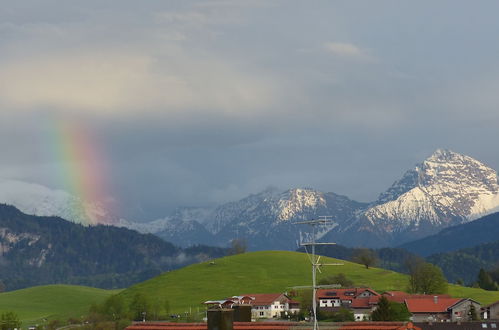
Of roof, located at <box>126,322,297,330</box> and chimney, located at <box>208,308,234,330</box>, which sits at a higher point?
roof, located at <box>126,322,297,330</box>

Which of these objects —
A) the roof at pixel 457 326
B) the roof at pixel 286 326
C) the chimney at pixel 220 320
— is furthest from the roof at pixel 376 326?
the roof at pixel 457 326

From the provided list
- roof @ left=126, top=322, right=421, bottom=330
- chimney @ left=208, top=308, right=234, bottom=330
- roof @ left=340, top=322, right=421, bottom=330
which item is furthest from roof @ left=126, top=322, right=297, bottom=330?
chimney @ left=208, top=308, right=234, bottom=330

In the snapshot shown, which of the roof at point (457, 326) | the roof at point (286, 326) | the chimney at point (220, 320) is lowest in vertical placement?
the chimney at point (220, 320)

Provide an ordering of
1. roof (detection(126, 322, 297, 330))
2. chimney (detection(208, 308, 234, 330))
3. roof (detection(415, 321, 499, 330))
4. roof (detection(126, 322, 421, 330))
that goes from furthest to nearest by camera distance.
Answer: roof (detection(415, 321, 499, 330)), roof (detection(126, 322, 297, 330)), roof (detection(126, 322, 421, 330)), chimney (detection(208, 308, 234, 330))

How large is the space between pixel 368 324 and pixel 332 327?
14.5ft

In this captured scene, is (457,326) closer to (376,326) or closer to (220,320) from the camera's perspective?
(376,326)

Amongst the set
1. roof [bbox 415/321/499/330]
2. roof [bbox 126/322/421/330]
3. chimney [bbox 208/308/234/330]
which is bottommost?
chimney [bbox 208/308/234/330]

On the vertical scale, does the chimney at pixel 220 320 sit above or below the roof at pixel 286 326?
below

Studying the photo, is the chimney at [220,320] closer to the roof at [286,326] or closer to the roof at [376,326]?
the roof at [286,326]

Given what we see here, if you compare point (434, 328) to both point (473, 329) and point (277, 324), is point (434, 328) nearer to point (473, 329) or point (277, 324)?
point (473, 329)

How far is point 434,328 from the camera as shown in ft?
575

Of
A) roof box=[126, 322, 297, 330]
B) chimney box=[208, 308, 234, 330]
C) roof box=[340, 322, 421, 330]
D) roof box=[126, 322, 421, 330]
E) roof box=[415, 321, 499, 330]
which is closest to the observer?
chimney box=[208, 308, 234, 330]

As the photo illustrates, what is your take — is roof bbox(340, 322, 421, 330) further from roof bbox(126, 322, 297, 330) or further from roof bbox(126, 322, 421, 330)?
roof bbox(126, 322, 297, 330)

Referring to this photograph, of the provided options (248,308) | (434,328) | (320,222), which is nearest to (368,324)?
(248,308)
